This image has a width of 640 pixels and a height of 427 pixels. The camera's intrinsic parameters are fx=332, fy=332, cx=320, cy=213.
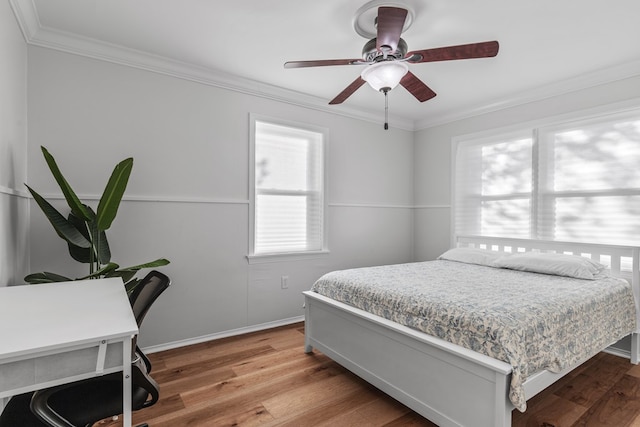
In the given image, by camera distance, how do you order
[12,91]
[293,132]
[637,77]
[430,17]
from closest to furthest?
[12,91] < [430,17] < [637,77] < [293,132]

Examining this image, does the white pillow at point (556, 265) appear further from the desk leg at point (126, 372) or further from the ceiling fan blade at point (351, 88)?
the desk leg at point (126, 372)

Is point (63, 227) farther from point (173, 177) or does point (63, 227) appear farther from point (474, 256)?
point (474, 256)

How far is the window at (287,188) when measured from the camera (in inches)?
134

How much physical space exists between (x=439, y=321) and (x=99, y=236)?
2181mm

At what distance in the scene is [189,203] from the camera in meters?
2.97

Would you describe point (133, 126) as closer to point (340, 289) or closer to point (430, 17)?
point (340, 289)

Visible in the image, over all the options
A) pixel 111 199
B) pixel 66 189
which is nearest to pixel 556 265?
pixel 111 199

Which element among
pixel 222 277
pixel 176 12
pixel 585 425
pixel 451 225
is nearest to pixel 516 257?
pixel 451 225

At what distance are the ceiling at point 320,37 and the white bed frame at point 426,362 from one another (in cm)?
169

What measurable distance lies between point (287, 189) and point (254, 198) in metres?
0.43

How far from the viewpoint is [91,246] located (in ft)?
7.02

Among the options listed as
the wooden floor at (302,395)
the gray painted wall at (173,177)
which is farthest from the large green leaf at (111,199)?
the wooden floor at (302,395)

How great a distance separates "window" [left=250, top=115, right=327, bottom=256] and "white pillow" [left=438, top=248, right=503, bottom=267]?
143 centimetres

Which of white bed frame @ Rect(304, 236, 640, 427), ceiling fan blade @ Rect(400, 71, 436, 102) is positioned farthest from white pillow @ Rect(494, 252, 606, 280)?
ceiling fan blade @ Rect(400, 71, 436, 102)
